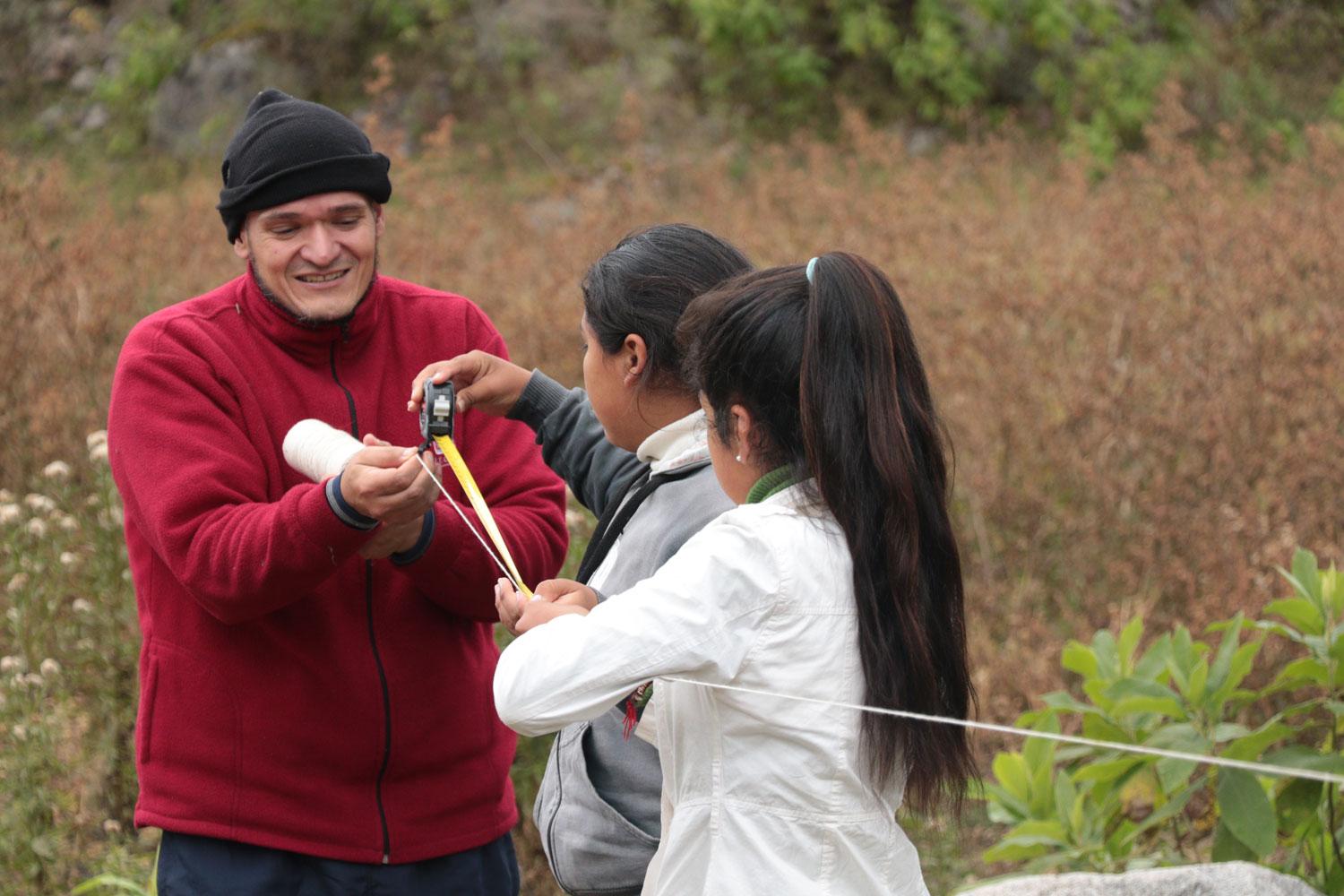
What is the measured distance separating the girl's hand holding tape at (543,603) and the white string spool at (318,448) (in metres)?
0.36

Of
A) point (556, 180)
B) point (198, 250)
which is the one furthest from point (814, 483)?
point (556, 180)

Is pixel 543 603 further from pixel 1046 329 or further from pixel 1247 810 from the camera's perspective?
pixel 1046 329

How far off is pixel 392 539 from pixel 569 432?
15.5 inches

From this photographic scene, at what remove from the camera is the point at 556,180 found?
964 cm

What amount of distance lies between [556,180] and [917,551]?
8.18 metres

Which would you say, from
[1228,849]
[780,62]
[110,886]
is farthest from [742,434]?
[780,62]

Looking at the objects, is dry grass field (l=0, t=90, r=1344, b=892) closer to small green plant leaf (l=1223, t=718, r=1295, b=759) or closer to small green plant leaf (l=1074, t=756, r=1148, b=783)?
small green plant leaf (l=1074, t=756, r=1148, b=783)

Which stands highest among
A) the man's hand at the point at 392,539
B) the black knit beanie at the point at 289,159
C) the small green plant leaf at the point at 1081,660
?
the black knit beanie at the point at 289,159

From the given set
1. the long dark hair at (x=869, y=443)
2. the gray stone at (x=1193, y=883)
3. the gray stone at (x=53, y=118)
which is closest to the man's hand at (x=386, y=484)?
the long dark hair at (x=869, y=443)

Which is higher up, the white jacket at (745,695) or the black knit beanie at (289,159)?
the black knit beanie at (289,159)

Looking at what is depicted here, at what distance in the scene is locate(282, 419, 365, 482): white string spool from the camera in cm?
207

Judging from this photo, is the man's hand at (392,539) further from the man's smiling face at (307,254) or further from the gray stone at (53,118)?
the gray stone at (53,118)

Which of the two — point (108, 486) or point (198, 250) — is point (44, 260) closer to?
point (198, 250)

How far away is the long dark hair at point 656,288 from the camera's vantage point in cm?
203
